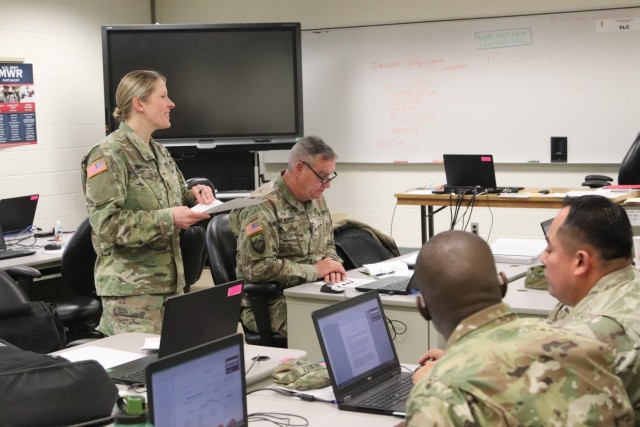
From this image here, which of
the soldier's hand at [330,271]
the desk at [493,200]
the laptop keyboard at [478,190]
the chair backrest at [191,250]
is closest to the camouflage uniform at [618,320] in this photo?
the soldier's hand at [330,271]

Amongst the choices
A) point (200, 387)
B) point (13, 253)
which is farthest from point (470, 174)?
point (200, 387)

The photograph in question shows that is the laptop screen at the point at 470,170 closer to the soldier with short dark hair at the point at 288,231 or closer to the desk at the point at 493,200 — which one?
the desk at the point at 493,200

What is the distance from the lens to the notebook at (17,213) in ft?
18.0

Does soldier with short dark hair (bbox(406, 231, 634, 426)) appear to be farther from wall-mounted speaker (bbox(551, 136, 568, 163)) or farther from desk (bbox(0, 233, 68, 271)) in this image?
wall-mounted speaker (bbox(551, 136, 568, 163))

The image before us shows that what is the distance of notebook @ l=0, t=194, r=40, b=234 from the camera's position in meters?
5.48

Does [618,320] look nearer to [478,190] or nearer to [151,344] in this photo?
[151,344]

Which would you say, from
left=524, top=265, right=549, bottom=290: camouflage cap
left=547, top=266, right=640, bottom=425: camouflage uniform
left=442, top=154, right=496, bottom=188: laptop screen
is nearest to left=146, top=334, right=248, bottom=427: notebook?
left=547, top=266, right=640, bottom=425: camouflage uniform

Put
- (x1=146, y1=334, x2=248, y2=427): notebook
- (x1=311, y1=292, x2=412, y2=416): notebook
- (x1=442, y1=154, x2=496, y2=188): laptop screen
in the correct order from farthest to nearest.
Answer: (x1=442, y1=154, x2=496, y2=188): laptop screen
(x1=311, y1=292, x2=412, y2=416): notebook
(x1=146, y1=334, x2=248, y2=427): notebook

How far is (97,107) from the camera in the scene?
7711mm

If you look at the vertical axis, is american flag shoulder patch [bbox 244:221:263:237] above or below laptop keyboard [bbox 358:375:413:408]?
above

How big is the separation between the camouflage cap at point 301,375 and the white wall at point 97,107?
15.5 ft

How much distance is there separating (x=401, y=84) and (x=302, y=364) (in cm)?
507

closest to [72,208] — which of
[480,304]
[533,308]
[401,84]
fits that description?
[401,84]

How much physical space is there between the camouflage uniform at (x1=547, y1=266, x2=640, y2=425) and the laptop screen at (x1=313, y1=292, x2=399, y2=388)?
0.60 m
